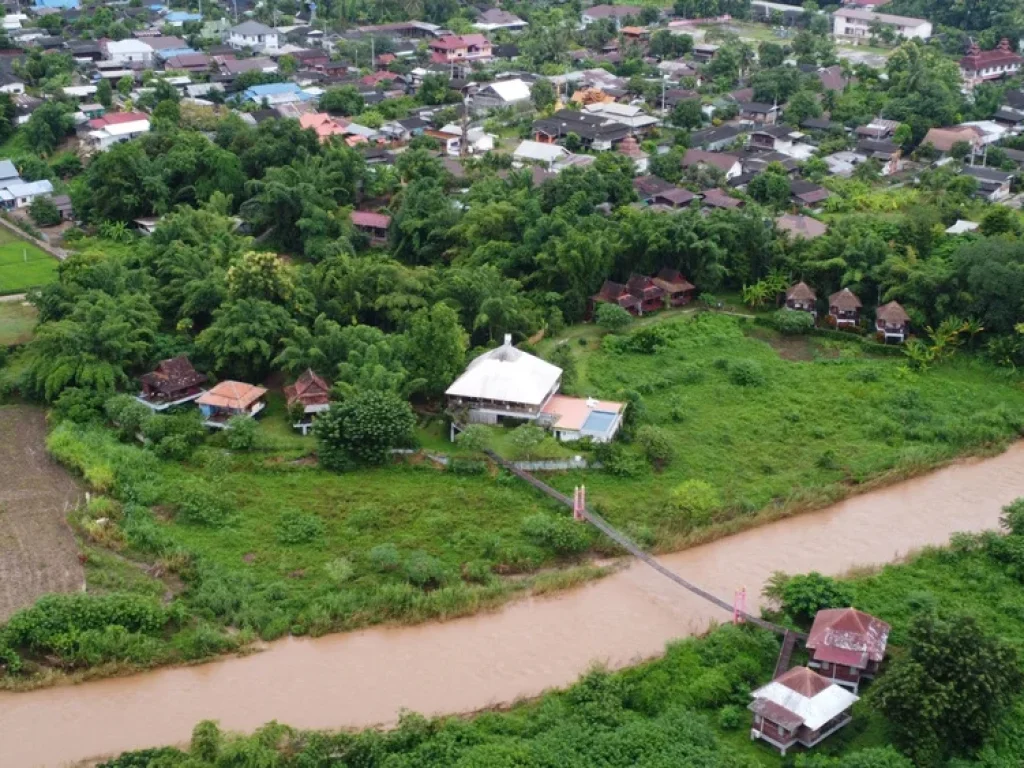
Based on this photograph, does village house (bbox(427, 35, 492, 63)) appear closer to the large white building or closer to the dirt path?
the large white building

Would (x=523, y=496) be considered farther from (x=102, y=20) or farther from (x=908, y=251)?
(x=102, y=20)

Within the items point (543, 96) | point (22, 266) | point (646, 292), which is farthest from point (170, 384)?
point (543, 96)

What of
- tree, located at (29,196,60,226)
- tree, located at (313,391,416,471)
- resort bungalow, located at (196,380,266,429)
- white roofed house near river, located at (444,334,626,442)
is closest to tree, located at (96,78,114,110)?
tree, located at (29,196,60,226)

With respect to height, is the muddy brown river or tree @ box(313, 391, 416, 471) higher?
tree @ box(313, 391, 416, 471)

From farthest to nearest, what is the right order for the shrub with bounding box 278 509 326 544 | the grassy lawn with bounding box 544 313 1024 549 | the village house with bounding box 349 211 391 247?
the village house with bounding box 349 211 391 247
the grassy lawn with bounding box 544 313 1024 549
the shrub with bounding box 278 509 326 544

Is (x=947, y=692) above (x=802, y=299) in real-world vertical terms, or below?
above

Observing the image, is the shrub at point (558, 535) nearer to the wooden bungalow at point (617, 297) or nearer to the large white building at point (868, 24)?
the wooden bungalow at point (617, 297)

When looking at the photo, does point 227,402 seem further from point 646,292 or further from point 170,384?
point 646,292
